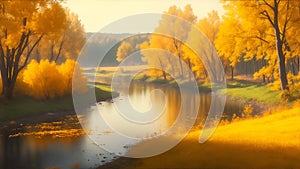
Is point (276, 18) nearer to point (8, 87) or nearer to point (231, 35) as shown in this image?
point (231, 35)

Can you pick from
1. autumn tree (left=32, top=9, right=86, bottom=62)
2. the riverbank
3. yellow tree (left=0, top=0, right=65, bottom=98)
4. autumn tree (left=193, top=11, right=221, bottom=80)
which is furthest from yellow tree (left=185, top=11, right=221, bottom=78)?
Result: yellow tree (left=0, top=0, right=65, bottom=98)

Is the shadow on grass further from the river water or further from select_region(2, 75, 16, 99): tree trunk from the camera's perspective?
select_region(2, 75, 16, 99): tree trunk

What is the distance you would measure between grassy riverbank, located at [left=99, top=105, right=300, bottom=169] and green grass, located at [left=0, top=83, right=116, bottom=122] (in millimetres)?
16372

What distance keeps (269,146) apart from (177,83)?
5086 cm

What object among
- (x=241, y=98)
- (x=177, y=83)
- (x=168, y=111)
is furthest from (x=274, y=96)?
(x=177, y=83)

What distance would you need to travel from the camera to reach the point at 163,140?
59.4 feet

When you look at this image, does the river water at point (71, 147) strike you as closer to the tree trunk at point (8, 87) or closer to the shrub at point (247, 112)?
the shrub at point (247, 112)

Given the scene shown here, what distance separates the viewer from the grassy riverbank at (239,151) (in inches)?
440

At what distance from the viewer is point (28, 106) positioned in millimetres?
30625

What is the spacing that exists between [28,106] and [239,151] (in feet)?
77.7

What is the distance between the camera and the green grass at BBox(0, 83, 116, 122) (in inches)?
1098

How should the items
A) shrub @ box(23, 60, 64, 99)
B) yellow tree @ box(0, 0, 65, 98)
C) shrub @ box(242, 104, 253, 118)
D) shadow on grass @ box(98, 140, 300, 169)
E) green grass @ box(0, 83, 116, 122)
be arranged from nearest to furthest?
shadow on grass @ box(98, 140, 300, 169)
shrub @ box(242, 104, 253, 118)
yellow tree @ box(0, 0, 65, 98)
green grass @ box(0, 83, 116, 122)
shrub @ box(23, 60, 64, 99)

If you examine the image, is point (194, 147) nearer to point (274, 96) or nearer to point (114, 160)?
point (114, 160)

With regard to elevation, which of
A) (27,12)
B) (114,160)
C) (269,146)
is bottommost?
(114,160)
